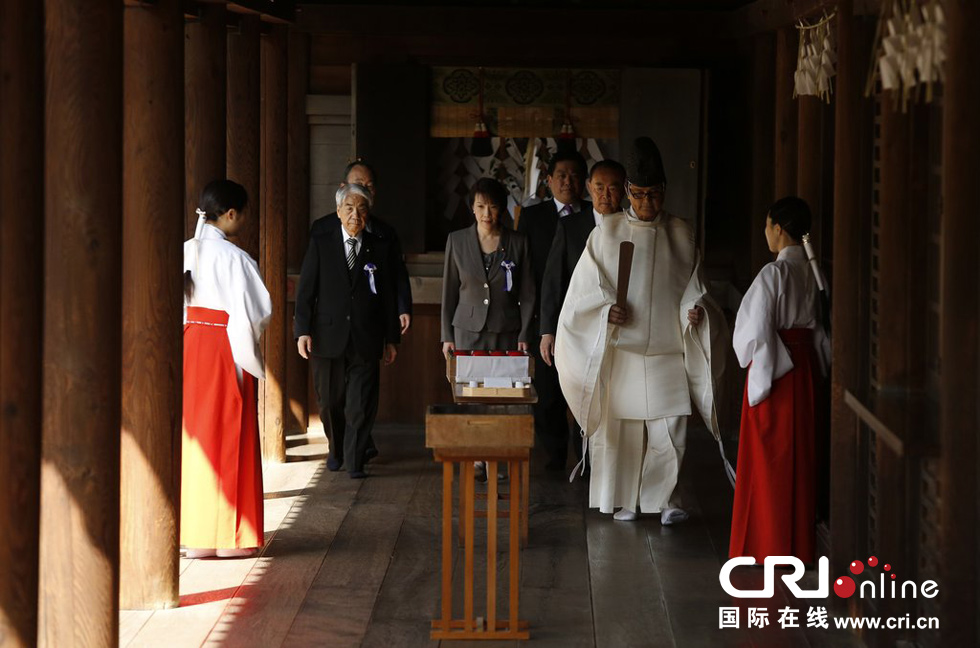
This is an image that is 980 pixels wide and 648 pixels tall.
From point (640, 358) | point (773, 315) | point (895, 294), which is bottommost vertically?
point (640, 358)

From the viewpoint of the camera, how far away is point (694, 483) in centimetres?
817

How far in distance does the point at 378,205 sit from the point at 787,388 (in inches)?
166

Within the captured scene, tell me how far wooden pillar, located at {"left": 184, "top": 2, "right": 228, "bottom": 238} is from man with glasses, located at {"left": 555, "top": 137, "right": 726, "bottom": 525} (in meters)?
1.96

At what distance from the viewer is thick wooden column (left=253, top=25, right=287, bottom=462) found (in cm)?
870

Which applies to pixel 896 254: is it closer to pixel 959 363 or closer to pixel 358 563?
pixel 959 363

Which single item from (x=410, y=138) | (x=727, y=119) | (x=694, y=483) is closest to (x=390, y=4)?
(x=410, y=138)

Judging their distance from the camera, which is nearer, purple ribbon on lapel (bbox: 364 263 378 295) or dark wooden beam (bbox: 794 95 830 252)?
dark wooden beam (bbox: 794 95 830 252)

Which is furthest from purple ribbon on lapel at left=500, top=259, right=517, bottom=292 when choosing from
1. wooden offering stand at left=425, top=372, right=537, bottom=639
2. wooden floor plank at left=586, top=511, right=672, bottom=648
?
wooden offering stand at left=425, top=372, right=537, bottom=639

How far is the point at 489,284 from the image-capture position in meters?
7.96

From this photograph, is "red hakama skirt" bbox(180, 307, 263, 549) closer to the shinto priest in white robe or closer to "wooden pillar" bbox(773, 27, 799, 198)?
the shinto priest in white robe

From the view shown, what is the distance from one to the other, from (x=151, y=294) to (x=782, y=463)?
109 inches

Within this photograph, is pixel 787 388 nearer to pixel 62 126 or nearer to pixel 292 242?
pixel 62 126

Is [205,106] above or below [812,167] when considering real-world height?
above

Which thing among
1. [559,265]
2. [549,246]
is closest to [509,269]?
[559,265]
